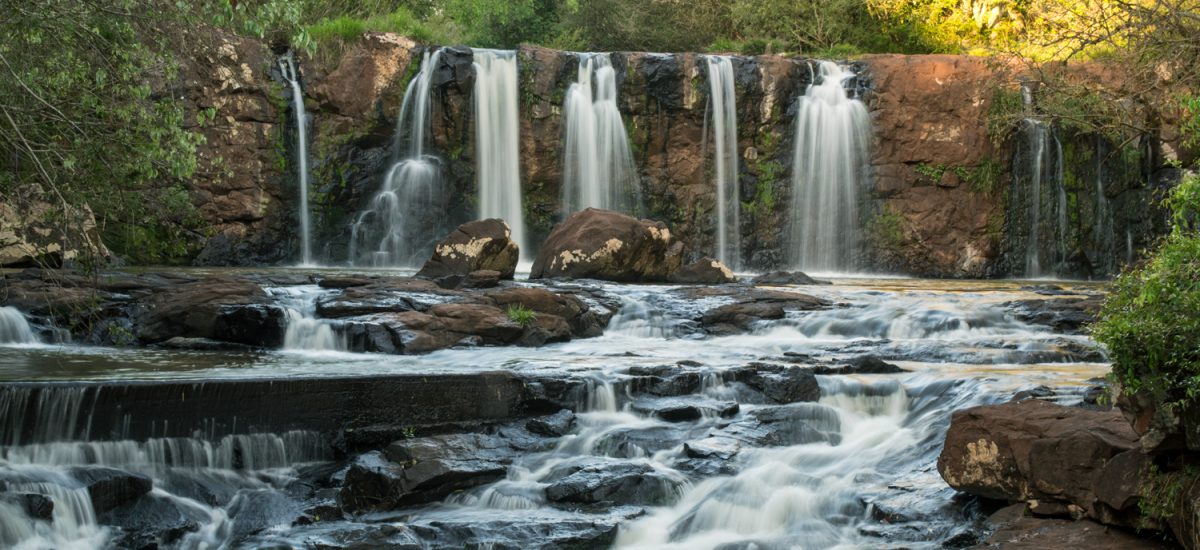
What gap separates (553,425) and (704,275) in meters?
9.90

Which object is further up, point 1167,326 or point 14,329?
point 1167,326

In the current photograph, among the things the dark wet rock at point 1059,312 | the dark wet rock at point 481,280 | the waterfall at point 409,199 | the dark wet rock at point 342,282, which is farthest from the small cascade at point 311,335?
the waterfall at point 409,199

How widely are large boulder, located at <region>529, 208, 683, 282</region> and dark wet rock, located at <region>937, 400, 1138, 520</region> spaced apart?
11.2 m

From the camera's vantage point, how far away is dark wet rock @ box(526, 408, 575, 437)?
33.8ft

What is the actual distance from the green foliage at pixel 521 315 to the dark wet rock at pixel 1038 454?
702 centimetres

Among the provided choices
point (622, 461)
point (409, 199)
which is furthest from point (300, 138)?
point (622, 461)

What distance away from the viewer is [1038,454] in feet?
24.8

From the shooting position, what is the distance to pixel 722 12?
32.9 metres

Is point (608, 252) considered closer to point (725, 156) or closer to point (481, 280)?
point (481, 280)

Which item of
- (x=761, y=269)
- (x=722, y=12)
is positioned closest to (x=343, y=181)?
(x=761, y=269)

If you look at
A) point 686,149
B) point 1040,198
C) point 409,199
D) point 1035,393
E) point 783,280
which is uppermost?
point 686,149

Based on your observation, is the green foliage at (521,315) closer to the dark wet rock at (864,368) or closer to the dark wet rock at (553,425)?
the dark wet rock at (553,425)

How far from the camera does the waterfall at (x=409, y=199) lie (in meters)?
24.5

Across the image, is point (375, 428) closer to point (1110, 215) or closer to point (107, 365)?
point (107, 365)
